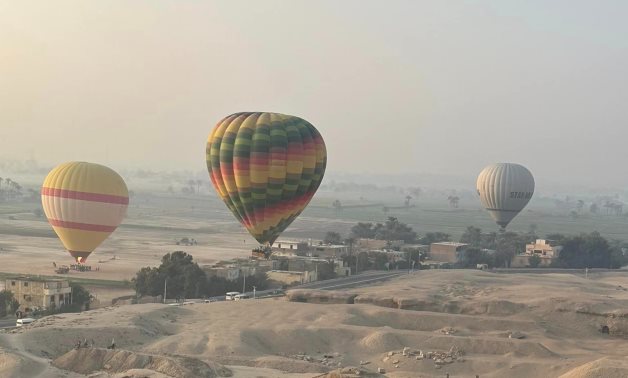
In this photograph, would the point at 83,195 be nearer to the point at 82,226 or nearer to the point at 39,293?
the point at 82,226

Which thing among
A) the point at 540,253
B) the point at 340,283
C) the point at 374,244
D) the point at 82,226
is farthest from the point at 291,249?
the point at 82,226

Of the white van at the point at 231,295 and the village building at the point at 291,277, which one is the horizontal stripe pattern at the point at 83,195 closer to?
the white van at the point at 231,295

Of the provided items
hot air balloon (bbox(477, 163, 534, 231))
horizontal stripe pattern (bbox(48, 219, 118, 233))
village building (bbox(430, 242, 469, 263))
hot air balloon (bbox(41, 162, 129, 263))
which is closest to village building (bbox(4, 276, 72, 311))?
hot air balloon (bbox(41, 162, 129, 263))

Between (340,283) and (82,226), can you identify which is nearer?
(82,226)

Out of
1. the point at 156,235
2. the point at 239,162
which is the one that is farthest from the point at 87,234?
the point at 156,235

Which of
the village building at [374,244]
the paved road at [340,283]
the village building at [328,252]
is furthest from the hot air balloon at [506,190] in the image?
the paved road at [340,283]

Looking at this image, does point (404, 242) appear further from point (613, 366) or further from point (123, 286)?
point (613, 366)
